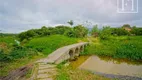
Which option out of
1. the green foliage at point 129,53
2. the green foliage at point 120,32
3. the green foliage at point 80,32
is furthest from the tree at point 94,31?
the green foliage at point 129,53

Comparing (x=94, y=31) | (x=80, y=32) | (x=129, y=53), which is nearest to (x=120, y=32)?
(x=94, y=31)

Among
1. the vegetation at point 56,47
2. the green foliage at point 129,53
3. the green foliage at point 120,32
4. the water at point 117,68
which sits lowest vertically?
the water at point 117,68

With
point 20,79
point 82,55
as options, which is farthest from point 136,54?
point 20,79

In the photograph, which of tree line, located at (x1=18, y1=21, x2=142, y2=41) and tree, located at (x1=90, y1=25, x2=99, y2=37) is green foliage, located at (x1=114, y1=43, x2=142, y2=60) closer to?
tree line, located at (x1=18, y1=21, x2=142, y2=41)

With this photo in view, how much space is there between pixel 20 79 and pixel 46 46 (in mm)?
12356

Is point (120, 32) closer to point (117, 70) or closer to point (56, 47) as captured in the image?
point (56, 47)

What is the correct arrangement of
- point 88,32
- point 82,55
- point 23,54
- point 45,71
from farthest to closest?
point 88,32, point 82,55, point 23,54, point 45,71

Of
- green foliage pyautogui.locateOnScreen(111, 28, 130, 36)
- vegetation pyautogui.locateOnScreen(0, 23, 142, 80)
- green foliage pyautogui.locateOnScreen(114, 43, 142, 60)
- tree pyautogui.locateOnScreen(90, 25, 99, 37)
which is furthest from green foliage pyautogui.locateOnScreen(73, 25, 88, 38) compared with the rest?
green foliage pyautogui.locateOnScreen(114, 43, 142, 60)

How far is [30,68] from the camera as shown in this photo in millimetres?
8891

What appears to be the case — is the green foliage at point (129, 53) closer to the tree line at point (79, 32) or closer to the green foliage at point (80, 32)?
the tree line at point (79, 32)

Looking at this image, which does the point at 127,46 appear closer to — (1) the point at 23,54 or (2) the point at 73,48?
(2) the point at 73,48

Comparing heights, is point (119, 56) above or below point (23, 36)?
below

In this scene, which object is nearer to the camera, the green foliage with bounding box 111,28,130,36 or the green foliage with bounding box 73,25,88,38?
the green foliage with bounding box 73,25,88,38

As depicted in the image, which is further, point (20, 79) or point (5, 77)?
point (5, 77)
